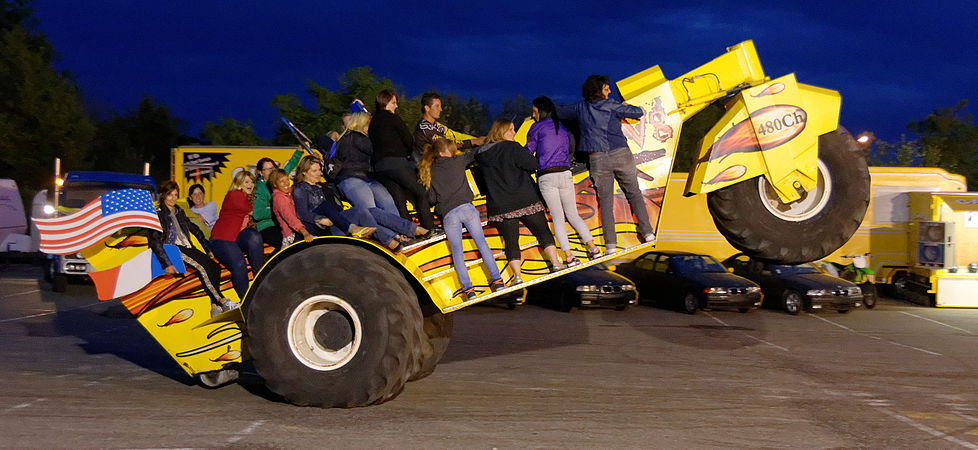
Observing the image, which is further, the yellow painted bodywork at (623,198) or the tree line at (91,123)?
the tree line at (91,123)

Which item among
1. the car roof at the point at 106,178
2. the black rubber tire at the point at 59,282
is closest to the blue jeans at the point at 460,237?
the car roof at the point at 106,178

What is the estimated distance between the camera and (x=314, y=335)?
7867mm

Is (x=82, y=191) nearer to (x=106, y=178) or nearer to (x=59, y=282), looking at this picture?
(x=106, y=178)

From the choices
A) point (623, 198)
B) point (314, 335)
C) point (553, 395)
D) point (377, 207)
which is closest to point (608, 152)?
point (623, 198)

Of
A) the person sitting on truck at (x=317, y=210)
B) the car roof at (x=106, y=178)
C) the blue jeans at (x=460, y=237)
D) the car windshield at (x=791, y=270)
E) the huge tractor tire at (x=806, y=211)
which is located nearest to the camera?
the huge tractor tire at (x=806, y=211)

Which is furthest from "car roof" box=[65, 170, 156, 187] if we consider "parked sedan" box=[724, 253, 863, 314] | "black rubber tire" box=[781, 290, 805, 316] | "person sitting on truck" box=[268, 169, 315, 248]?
"black rubber tire" box=[781, 290, 805, 316]

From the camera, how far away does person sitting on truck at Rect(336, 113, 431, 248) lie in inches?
306

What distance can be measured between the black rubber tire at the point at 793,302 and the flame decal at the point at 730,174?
13.2 metres

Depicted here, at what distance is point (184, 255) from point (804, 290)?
15.0 m

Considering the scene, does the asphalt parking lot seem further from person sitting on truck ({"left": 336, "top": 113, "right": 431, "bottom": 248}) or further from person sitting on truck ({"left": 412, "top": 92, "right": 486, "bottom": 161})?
person sitting on truck ({"left": 412, "top": 92, "right": 486, "bottom": 161})

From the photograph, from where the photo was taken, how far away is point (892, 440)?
7.62 meters

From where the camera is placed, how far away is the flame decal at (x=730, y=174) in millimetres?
7285

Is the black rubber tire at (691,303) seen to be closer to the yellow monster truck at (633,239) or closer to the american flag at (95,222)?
the yellow monster truck at (633,239)

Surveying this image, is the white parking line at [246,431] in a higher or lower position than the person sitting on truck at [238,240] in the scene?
lower
